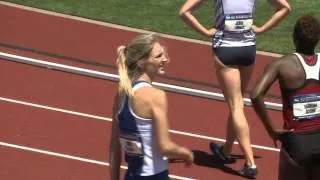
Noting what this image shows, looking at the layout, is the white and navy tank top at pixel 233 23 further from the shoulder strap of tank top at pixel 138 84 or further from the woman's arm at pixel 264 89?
the shoulder strap of tank top at pixel 138 84

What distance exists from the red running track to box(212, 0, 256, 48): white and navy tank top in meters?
1.46

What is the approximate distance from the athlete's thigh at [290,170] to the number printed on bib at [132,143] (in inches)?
51.7

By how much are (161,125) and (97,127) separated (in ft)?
15.3

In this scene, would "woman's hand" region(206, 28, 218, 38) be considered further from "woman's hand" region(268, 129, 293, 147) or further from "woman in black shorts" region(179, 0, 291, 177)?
"woman's hand" region(268, 129, 293, 147)

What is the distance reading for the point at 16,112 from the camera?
392 inches

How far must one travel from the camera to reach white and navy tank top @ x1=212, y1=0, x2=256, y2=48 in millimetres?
7648

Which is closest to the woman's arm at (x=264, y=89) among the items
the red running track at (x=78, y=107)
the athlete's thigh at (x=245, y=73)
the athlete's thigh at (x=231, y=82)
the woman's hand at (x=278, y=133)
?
the woman's hand at (x=278, y=133)

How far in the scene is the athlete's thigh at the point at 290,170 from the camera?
5914 mm

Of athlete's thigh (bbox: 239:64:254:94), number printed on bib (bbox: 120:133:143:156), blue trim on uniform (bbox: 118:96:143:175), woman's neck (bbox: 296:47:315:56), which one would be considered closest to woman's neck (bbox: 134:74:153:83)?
blue trim on uniform (bbox: 118:96:143:175)

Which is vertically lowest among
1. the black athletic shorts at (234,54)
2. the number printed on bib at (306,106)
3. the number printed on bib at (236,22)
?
the number printed on bib at (306,106)

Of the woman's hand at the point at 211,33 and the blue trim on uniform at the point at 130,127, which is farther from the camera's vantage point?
the woman's hand at the point at 211,33

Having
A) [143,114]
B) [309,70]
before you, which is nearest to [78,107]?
[309,70]

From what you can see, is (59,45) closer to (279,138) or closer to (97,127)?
(97,127)

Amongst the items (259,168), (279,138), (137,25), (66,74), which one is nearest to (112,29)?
(137,25)
